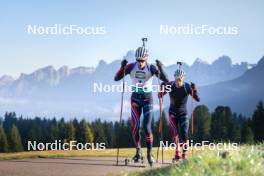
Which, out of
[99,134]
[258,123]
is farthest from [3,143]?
[258,123]

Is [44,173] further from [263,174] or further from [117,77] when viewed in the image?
[263,174]

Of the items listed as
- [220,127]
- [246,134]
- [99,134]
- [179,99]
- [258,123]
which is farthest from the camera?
[99,134]

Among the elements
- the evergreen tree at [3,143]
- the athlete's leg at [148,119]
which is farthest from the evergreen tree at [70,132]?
the athlete's leg at [148,119]

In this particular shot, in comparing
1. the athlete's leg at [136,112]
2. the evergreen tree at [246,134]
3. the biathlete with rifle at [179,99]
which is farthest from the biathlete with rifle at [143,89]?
the evergreen tree at [246,134]

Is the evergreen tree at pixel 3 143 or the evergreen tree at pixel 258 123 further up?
the evergreen tree at pixel 258 123

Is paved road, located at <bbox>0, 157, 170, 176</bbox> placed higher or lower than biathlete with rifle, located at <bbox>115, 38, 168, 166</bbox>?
lower

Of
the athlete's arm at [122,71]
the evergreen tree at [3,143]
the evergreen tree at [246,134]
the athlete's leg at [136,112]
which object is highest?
the athlete's arm at [122,71]

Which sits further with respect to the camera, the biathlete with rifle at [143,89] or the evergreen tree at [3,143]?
the evergreen tree at [3,143]

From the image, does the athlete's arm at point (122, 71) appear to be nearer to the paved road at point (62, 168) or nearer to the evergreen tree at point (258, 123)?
the paved road at point (62, 168)

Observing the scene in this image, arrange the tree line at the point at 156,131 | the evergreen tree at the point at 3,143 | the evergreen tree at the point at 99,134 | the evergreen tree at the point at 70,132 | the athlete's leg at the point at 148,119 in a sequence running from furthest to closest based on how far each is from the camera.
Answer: the evergreen tree at the point at 3,143 → the evergreen tree at the point at 99,134 → the evergreen tree at the point at 70,132 → the tree line at the point at 156,131 → the athlete's leg at the point at 148,119

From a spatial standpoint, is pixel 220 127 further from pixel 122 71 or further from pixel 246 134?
pixel 122 71

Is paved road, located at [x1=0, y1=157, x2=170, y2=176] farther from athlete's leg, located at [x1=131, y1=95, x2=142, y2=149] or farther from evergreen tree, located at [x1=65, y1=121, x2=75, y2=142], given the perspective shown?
evergreen tree, located at [x1=65, y1=121, x2=75, y2=142]

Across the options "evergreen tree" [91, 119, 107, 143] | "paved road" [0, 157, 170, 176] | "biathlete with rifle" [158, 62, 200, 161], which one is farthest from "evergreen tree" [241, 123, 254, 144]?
"paved road" [0, 157, 170, 176]

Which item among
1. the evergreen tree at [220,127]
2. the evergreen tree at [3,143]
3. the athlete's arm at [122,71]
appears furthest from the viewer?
the evergreen tree at [3,143]
